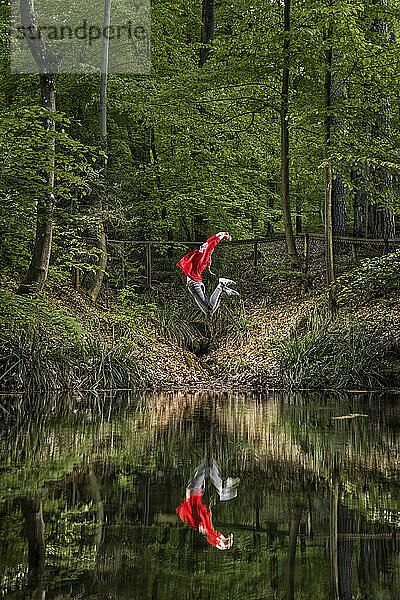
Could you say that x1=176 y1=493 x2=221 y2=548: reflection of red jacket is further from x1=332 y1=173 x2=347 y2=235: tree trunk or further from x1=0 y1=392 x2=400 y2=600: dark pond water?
x1=332 y1=173 x2=347 y2=235: tree trunk

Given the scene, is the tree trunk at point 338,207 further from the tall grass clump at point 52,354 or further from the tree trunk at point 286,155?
the tall grass clump at point 52,354

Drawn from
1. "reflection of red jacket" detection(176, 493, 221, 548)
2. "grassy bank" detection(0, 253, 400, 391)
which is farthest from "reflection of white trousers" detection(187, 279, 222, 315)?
"reflection of red jacket" detection(176, 493, 221, 548)

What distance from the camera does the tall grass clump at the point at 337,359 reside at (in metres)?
10.6

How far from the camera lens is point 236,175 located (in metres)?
18.5

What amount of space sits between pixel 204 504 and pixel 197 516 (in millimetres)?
246

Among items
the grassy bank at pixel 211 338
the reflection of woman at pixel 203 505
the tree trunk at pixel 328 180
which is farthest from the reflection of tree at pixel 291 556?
the tree trunk at pixel 328 180

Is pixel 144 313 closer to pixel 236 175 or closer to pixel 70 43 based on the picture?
pixel 236 175

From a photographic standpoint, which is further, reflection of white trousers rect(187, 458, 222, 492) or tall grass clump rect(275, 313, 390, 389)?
tall grass clump rect(275, 313, 390, 389)

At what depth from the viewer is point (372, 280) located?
12688 millimetres

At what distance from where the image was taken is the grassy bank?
32.1 ft

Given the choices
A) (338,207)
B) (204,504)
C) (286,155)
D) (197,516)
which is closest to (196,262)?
(286,155)

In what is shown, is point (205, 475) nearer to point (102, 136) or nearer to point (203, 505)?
point (203, 505)

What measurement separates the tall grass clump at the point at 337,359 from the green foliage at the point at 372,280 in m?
1.40

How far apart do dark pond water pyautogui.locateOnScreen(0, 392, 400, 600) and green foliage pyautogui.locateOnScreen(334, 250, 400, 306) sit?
276 inches
